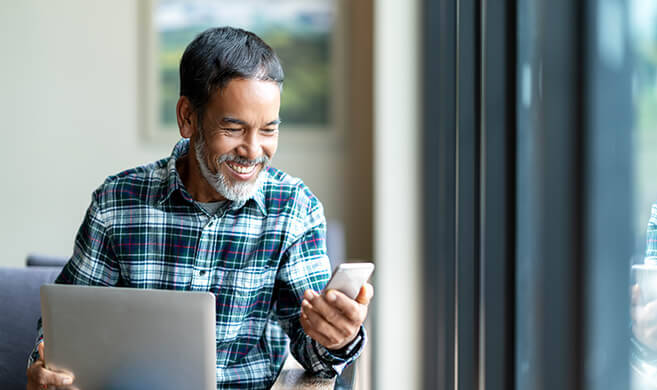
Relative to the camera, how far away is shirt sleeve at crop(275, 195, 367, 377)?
48.0 inches

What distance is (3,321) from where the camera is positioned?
162cm

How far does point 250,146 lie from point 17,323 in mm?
818

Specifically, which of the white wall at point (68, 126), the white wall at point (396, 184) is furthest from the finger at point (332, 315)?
the white wall at point (68, 126)

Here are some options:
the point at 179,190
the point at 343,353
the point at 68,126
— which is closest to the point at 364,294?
the point at 343,353

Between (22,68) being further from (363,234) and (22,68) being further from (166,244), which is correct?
(166,244)

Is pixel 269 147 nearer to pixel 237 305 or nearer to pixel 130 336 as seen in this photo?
pixel 237 305

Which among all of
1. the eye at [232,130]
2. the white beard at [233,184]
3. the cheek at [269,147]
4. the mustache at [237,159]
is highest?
the eye at [232,130]

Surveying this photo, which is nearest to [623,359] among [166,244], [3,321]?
[166,244]

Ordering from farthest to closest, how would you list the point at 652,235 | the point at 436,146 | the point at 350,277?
the point at 436,146, the point at 350,277, the point at 652,235

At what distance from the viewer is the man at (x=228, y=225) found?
126 centimetres

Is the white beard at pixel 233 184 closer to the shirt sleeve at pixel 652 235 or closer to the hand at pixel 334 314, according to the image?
the hand at pixel 334 314

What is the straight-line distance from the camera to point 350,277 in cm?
103

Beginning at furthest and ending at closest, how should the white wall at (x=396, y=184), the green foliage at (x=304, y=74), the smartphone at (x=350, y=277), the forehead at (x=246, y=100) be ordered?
the green foliage at (x=304, y=74) < the white wall at (x=396, y=184) < the forehead at (x=246, y=100) < the smartphone at (x=350, y=277)

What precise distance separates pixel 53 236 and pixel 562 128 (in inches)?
136
